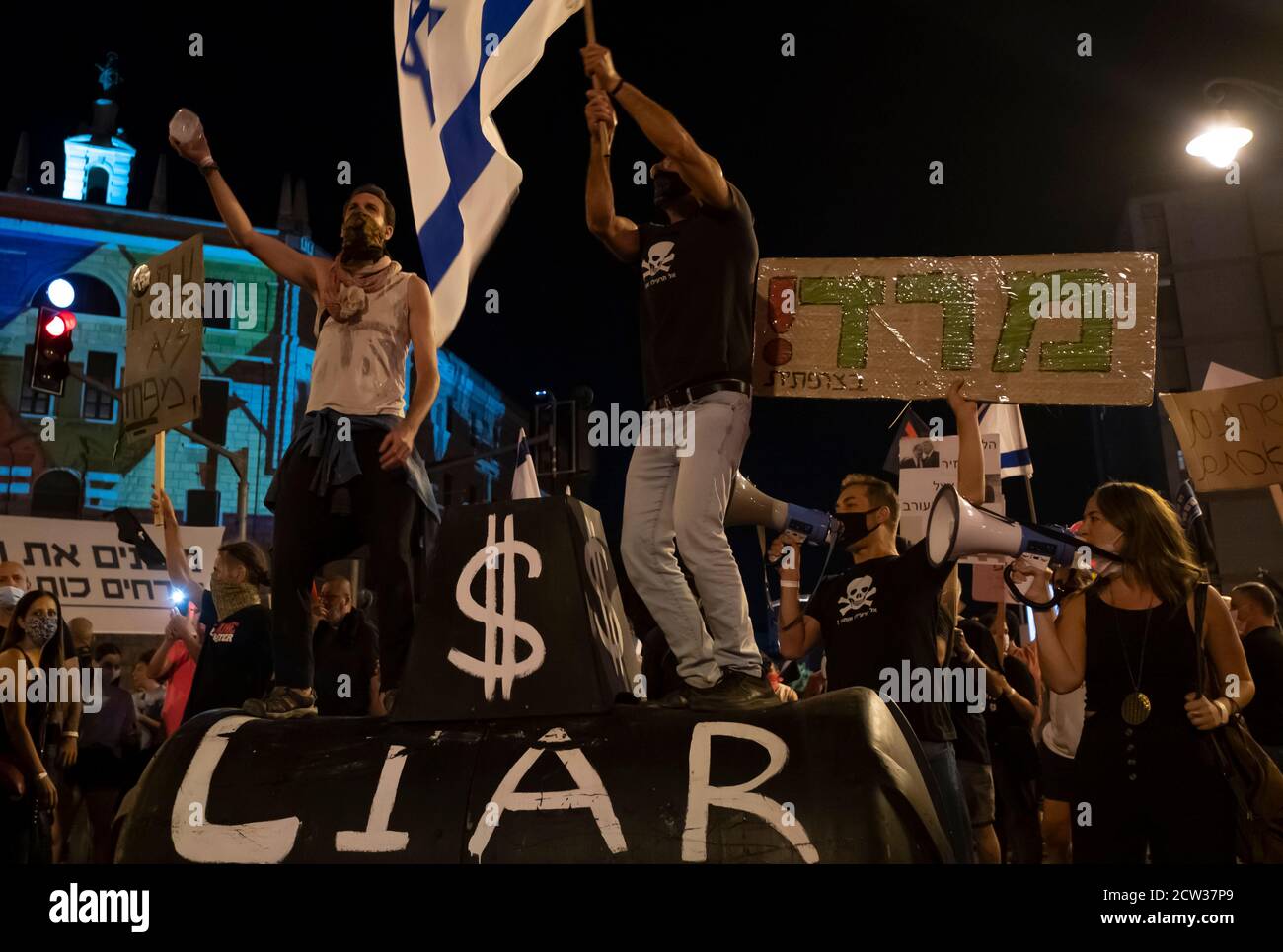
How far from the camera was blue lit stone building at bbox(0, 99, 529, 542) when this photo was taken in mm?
34750

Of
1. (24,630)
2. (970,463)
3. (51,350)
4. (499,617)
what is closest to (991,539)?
(970,463)

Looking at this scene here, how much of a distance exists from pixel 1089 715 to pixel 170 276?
20.9 feet

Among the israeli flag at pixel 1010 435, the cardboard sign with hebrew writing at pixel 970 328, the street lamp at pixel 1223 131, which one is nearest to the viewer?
the cardboard sign with hebrew writing at pixel 970 328

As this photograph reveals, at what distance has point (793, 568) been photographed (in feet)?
17.7

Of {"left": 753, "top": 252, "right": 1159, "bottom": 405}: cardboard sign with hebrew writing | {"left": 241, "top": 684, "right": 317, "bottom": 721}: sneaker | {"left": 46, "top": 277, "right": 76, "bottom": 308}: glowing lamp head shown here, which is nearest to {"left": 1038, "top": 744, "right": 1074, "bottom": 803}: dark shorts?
{"left": 753, "top": 252, "right": 1159, "bottom": 405}: cardboard sign with hebrew writing

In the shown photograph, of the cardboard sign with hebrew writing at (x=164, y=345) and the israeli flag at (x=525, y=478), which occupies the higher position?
the cardboard sign with hebrew writing at (x=164, y=345)

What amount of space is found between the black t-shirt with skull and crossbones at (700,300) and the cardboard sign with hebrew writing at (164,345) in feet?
12.6

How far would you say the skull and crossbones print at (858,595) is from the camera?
497 cm

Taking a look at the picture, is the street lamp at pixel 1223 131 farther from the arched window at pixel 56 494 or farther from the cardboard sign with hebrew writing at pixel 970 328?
the arched window at pixel 56 494

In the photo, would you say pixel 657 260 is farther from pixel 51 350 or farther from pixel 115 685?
pixel 51 350

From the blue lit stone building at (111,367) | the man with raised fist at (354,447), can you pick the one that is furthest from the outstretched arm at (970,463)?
the blue lit stone building at (111,367)

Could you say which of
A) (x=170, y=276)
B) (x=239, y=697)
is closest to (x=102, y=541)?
(x=170, y=276)

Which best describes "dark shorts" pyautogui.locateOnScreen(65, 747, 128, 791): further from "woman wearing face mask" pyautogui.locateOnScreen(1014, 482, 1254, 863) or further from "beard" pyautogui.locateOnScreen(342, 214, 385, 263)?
"woman wearing face mask" pyautogui.locateOnScreen(1014, 482, 1254, 863)
